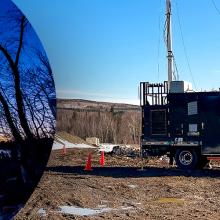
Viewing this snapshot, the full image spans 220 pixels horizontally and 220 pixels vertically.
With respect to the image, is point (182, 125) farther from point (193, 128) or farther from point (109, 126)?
point (109, 126)

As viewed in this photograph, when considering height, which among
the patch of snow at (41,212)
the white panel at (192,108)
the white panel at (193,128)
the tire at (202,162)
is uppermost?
the white panel at (192,108)

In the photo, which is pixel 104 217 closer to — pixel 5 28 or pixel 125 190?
pixel 125 190

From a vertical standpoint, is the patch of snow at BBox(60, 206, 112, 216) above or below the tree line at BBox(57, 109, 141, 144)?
below

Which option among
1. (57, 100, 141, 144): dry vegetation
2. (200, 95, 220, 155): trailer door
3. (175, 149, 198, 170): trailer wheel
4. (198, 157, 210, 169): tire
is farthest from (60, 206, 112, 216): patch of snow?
(57, 100, 141, 144): dry vegetation

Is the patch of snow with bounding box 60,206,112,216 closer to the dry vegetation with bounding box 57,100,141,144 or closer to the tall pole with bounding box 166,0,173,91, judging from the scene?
the tall pole with bounding box 166,0,173,91

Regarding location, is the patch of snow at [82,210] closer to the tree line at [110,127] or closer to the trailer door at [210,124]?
the trailer door at [210,124]

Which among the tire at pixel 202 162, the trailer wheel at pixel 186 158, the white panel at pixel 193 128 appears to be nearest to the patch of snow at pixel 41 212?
the white panel at pixel 193 128

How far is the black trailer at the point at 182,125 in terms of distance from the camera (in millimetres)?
17953

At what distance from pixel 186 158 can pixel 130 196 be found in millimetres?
8090

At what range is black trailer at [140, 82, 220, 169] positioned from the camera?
1795 centimetres

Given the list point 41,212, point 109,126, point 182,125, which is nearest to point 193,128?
point 182,125

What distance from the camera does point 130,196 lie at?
1116 centimetres

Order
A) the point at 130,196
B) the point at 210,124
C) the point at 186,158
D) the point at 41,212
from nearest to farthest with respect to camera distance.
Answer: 1. the point at 41,212
2. the point at 130,196
3. the point at 210,124
4. the point at 186,158

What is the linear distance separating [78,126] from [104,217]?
34705 mm
